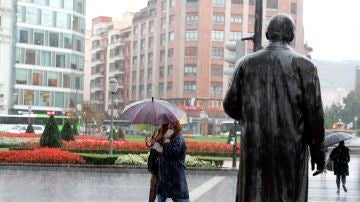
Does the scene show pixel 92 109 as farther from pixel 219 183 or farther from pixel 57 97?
pixel 219 183

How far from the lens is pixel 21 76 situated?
74.2m

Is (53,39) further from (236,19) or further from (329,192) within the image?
(329,192)

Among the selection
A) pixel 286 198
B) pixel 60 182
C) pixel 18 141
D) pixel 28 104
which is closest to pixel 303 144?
pixel 286 198

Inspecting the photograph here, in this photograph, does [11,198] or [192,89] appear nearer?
[11,198]

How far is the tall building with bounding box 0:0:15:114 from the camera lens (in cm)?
7162

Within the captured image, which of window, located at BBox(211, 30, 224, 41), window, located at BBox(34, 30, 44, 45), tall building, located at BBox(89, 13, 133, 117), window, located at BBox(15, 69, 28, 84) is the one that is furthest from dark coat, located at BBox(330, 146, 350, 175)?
tall building, located at BBox(89, 13, 133, 117)

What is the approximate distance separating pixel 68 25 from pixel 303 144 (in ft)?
247

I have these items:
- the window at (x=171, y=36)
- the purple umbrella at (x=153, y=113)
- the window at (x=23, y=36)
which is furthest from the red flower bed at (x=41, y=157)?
the window at (x=171, y=36)

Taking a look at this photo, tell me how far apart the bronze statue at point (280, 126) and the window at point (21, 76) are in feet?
236

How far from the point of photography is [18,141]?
1340 inches

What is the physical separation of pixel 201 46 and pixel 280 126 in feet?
292

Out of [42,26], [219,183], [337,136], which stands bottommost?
[219,183]

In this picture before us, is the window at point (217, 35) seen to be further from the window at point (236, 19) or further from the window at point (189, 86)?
the window at point (189, 86)

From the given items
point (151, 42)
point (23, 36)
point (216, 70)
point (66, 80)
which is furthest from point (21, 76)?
point (151, 42)
